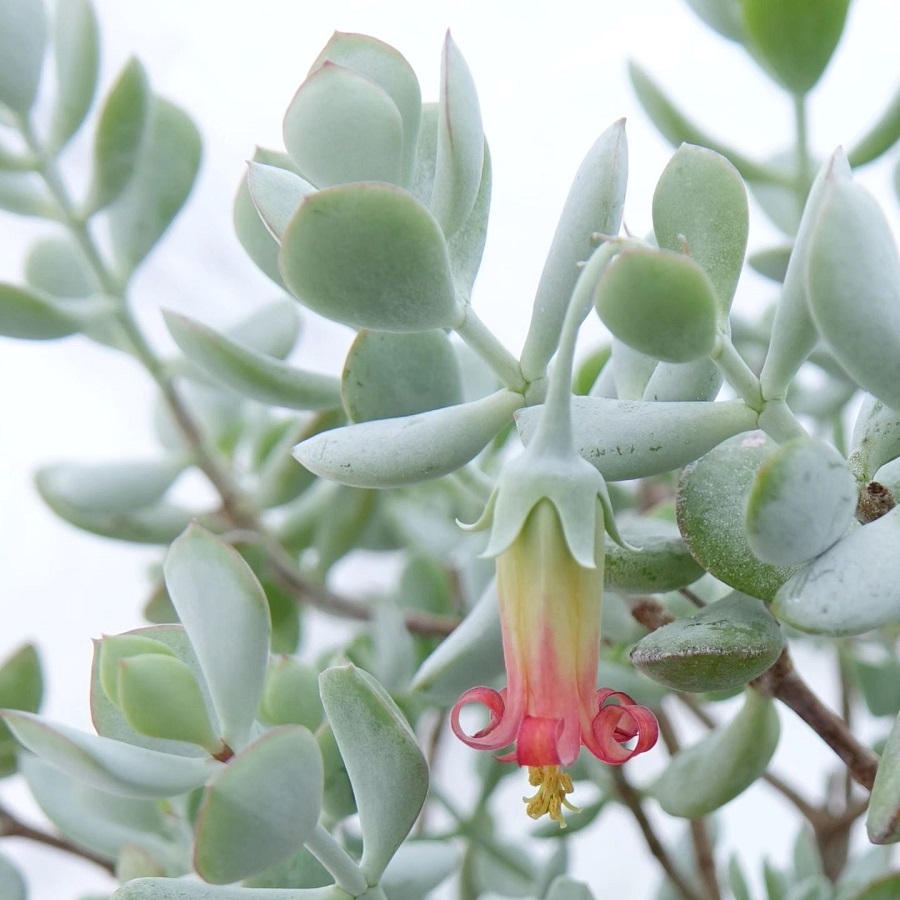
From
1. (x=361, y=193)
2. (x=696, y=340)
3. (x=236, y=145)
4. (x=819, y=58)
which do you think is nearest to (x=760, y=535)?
(x=696, y=340)

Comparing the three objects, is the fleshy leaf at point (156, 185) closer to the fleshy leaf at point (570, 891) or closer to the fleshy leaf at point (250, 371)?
the fleshy leaf at point (250, 371)

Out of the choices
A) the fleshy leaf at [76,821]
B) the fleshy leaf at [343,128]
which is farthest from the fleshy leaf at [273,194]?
the fleshy leaf at [76,821]

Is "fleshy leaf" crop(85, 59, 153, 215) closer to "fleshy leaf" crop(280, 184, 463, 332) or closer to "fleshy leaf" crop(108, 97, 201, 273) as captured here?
"fleshy leaf" crop(108, 97, 201, 273)

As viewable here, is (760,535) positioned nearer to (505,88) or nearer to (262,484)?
(262,484)

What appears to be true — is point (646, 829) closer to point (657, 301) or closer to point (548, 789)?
point (548, 789)

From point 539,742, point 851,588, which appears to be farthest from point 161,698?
point 851,588

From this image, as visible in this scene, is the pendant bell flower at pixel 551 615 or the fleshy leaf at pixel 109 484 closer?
the pendant bell flower at pixel 551 615
